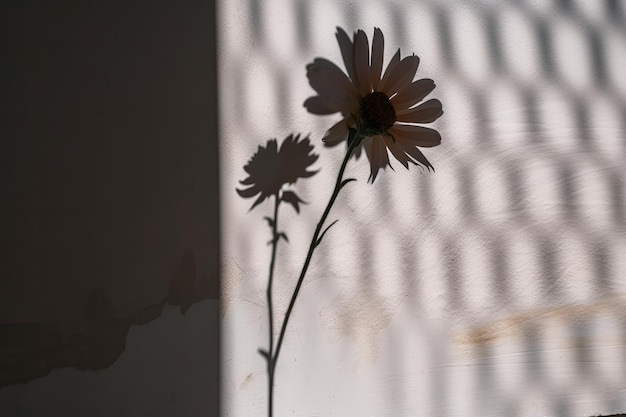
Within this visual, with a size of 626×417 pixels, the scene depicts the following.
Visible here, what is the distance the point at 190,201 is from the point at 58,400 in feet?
1.24

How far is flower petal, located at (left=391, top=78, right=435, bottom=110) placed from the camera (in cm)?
112


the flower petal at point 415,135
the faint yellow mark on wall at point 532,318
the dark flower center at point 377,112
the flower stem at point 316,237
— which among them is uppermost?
the dark flower center at point 377,112

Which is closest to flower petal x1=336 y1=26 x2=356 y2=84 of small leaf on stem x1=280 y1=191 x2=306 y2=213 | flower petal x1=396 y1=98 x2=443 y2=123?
flower petal x1=396 y1=98 x2=443 y2=123

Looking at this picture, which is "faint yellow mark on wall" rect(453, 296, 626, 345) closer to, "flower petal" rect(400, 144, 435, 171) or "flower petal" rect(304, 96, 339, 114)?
"flower petal" rect(400, 144, 435, 171)

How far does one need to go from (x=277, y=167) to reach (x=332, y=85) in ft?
0.56

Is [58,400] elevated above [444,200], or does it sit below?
below

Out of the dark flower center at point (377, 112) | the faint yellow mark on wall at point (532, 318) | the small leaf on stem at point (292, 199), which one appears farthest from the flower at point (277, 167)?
the faint yellow mark on wall at point (532, 318)

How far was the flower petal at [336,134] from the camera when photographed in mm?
1135

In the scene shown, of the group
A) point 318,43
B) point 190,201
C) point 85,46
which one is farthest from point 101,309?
point 318,43

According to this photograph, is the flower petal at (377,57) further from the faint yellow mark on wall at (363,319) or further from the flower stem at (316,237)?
the faint yellow mark on wall at (363,319)

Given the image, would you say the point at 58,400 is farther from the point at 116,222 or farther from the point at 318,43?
the point at 318,43

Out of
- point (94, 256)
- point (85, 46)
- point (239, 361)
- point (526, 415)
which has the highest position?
point (85, 46)

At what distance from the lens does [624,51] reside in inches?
50.8

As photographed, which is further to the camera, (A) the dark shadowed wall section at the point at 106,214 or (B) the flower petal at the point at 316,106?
(B) the flower petal at the point at 316,106
